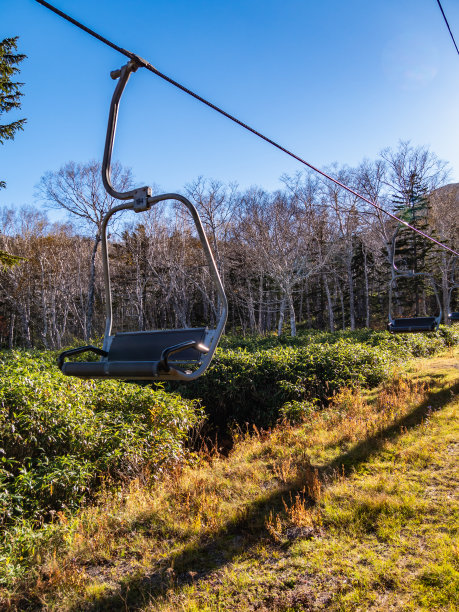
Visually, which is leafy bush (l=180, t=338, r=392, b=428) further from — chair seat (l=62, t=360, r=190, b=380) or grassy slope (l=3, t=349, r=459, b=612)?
chair seat (l=62, t=360, r=190, b=380)

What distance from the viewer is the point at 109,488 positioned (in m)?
4.57

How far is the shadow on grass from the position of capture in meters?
3.07

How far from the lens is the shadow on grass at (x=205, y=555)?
3.07 metres

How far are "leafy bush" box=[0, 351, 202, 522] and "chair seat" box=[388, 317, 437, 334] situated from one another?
559 cm

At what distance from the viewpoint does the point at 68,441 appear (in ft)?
15.6

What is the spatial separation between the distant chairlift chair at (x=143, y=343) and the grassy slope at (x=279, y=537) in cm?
194

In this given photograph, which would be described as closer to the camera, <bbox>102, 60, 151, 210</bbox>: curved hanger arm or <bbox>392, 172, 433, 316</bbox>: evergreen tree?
<bbox>102, 60, 151, 210</bbox>: curved hanger arm

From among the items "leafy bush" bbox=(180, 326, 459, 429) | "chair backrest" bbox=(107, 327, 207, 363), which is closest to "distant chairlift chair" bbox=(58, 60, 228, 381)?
"chair backrest" bbox=(107, 327, 207, 363)

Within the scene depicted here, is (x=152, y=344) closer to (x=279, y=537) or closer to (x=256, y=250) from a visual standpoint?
(x=279, y=537)

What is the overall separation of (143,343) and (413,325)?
7.59 metres

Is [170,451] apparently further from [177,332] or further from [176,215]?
[176,215]

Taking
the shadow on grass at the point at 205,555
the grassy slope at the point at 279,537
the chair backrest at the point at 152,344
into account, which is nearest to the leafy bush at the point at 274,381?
the grassy slope at the point at 279,537

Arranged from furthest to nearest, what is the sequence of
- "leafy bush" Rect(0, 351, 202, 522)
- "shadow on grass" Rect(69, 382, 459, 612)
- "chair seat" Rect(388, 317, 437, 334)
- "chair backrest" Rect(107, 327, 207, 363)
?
"chair seat" Rect(388, 317, 437, 334)
"leafy bush" Rect(0, 351, 202, 522)
"shadow on grass" Rect(69, 382, 459, 612)
"chair backrest" Rect(107, 327, 207, 363)

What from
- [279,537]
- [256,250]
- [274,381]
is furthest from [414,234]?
[279,537]
